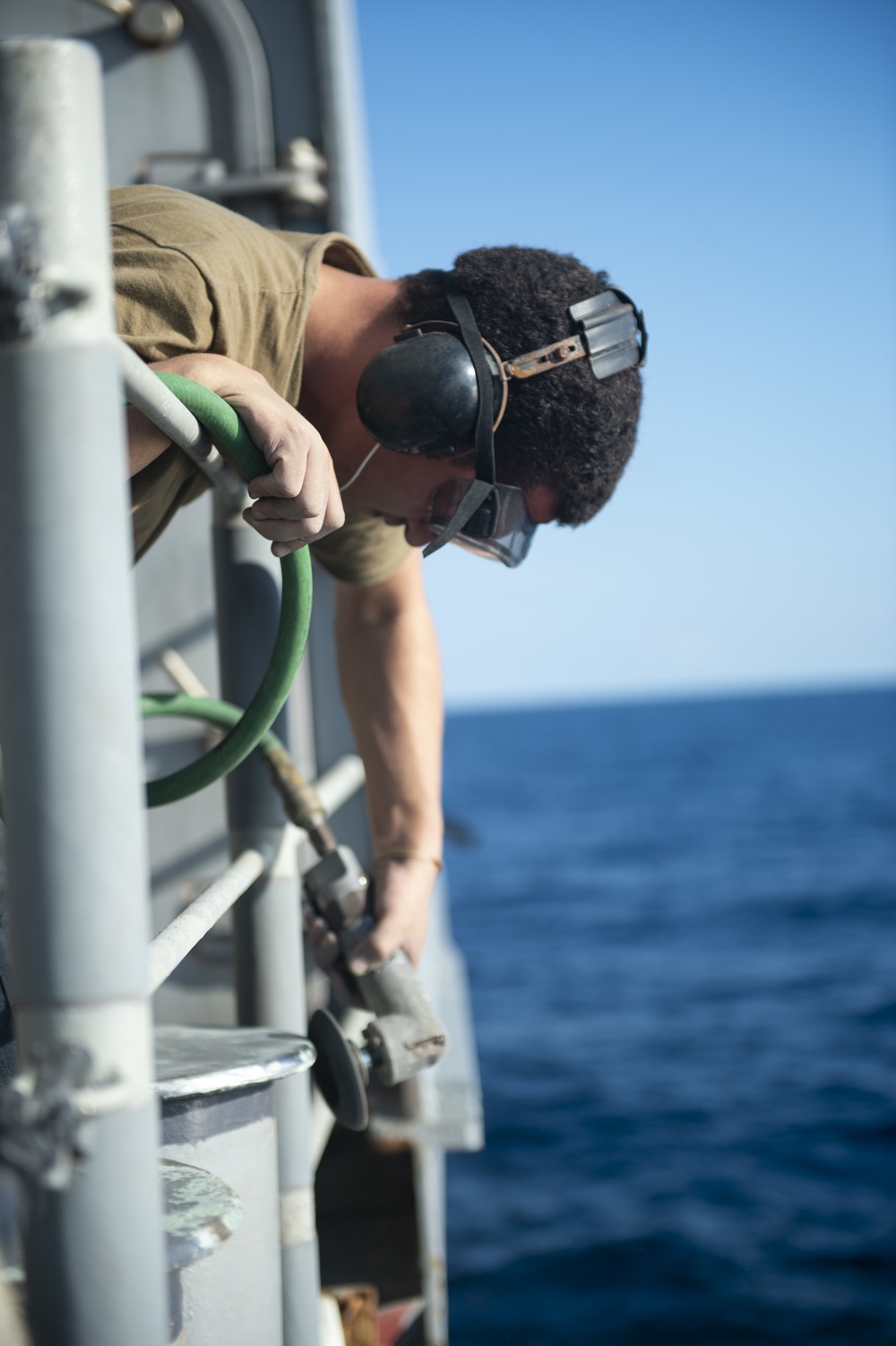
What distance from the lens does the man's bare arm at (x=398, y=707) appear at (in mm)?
2271

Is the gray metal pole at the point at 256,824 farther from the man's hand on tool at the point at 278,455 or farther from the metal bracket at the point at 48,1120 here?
the metal bracket at the point at 48,1120

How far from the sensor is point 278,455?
1304 millimetres

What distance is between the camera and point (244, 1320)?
55.8 inches

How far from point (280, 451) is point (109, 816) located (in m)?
0.62

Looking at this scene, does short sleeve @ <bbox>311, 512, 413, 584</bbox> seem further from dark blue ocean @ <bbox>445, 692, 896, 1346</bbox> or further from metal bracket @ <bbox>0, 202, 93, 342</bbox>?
dark blue ocean @ <bbox>445, 692, 896, 1346</bbox>

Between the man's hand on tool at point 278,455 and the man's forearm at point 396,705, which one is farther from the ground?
the man's hand on tool at point 278,455

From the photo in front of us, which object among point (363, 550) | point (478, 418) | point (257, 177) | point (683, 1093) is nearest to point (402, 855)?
point (363, 550)

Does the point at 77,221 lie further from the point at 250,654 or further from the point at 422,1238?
Result: the point at 422,1238

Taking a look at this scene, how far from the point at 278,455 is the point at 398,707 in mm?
1047

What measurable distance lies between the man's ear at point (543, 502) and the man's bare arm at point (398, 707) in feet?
1.33

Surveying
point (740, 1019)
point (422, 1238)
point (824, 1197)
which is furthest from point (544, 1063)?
point (422, 1238)

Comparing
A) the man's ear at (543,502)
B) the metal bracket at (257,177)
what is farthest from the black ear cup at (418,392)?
the metal bracket at (257,177)

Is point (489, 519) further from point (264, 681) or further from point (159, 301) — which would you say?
point (159, 301)

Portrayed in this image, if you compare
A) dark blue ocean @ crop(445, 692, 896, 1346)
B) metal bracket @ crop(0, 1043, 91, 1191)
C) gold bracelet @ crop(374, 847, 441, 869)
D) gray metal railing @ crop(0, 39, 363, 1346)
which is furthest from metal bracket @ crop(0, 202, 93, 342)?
dark blue ocean @ crop(445, 692, 896, 1346)
